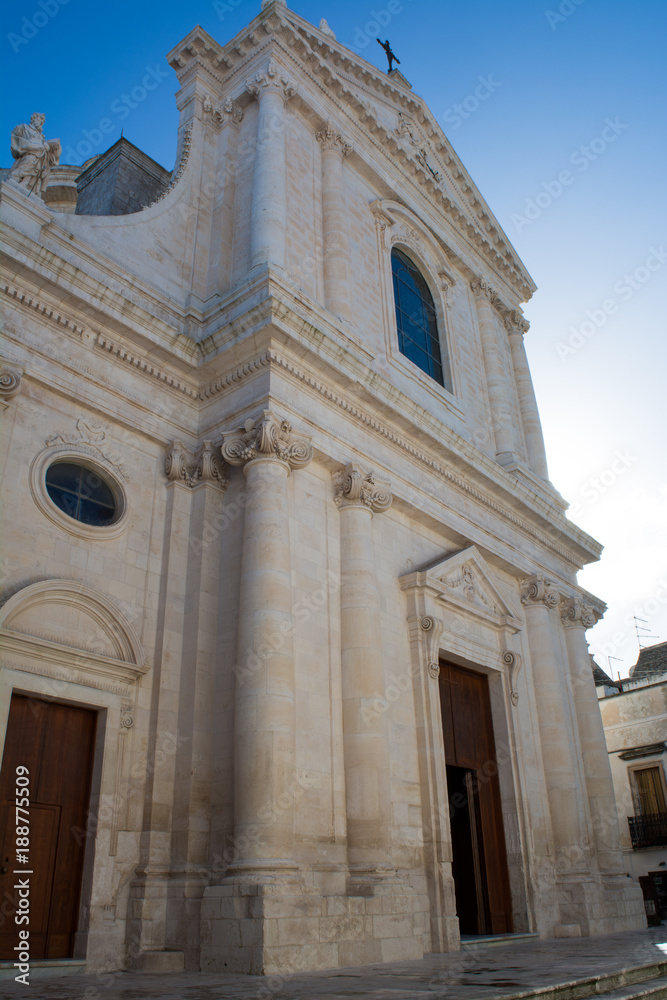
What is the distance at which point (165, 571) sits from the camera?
10547 mm

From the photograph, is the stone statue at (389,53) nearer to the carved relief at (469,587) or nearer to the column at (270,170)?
the column at (270,170)

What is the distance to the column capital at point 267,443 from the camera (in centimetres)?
1036

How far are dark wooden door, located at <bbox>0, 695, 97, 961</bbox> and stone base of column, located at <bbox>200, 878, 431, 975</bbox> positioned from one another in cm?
149

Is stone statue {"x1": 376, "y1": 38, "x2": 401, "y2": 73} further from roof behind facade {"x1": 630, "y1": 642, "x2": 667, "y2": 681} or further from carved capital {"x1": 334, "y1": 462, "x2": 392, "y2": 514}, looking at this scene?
roof behind facade {"x1": 630, "y1": 642, "x2": 667, "y2": 681}

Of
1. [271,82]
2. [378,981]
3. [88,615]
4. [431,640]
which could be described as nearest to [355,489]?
[431,640]

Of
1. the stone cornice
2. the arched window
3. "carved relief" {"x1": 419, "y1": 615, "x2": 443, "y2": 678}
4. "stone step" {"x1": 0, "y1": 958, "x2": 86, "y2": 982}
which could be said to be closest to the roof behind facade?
the stone cornice

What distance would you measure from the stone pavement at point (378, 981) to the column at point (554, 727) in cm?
484

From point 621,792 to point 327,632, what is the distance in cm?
2354

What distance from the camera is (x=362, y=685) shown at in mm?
10578

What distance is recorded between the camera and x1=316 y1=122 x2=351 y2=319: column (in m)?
13.9

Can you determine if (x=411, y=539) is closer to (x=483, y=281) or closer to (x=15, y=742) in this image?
(x=15, y=742)

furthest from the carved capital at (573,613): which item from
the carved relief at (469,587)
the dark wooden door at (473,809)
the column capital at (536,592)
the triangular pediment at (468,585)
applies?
the dark wooden door at (473,809)

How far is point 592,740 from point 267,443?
10469mm

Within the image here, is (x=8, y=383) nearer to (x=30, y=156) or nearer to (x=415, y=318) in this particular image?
(x=30, y=156)
